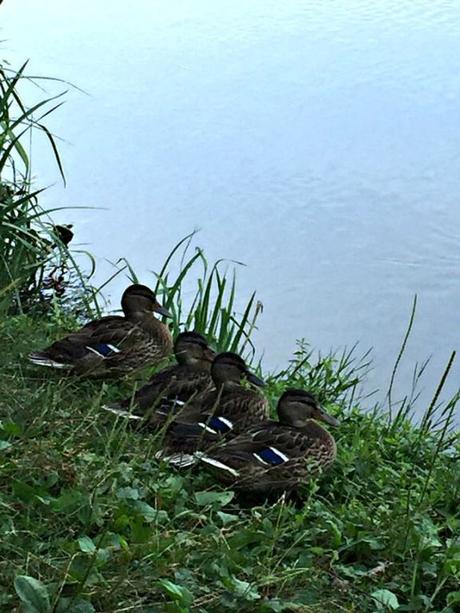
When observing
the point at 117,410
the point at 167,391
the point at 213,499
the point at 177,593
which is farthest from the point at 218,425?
the point at 177,593

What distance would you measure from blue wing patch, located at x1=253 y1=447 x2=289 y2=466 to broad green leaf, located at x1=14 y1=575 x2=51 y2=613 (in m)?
1.30

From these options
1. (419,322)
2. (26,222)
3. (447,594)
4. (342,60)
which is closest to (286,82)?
(342,60)

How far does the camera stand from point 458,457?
4602 mm

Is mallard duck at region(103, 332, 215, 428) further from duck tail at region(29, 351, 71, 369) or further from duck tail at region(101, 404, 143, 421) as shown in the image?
duck tail at region(29, 351, 71, 369)

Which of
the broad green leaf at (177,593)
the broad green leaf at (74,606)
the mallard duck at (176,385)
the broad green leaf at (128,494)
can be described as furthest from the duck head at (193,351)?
the broad green leaf at (74,606)

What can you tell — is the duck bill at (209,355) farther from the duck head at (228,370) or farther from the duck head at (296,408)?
the duck head at (296,408)

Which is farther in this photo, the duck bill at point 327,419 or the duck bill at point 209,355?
the duck bill at point 209,355

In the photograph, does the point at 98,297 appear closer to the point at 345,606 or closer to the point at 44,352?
the point at 44,352

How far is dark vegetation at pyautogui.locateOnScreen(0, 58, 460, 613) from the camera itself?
2879mm

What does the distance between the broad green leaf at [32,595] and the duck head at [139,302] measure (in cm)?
243

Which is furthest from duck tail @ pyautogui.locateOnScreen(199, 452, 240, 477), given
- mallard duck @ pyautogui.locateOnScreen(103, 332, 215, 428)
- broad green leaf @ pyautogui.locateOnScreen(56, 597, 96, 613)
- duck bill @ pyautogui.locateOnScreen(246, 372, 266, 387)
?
broad green leaf @ pyautogui.locateOnScreen(56, 597, 96, 613)

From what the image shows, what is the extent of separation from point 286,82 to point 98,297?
3.26 metres

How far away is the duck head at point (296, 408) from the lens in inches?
163

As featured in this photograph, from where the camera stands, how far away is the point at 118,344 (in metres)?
4.68
